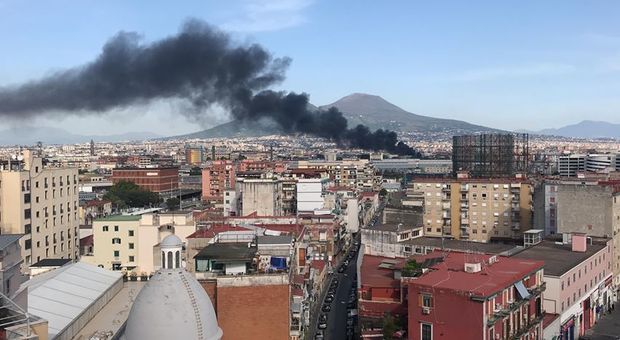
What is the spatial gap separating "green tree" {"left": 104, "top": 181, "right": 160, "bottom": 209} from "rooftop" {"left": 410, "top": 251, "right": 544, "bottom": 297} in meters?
41.8

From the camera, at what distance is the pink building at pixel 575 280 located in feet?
68.3

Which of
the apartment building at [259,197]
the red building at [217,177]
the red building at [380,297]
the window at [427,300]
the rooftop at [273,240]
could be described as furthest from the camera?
the red building at [217,177]

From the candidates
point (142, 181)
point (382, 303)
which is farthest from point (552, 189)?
point (142, 181)

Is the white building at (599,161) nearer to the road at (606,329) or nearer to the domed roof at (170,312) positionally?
the road at (606,329)

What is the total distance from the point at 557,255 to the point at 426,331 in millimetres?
9542

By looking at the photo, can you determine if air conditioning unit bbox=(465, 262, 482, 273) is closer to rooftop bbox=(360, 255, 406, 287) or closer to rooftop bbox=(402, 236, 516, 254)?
rooftop bbox=(360, 255, 406, 287)

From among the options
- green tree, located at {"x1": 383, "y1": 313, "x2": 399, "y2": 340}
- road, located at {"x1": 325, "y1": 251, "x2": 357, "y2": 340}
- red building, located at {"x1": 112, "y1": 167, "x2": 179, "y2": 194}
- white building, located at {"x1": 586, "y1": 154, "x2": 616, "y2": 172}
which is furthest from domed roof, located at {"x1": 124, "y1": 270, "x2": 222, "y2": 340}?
white building, located at {"x1": 586, "y1": 154, "x2": 616, "y2": 172}

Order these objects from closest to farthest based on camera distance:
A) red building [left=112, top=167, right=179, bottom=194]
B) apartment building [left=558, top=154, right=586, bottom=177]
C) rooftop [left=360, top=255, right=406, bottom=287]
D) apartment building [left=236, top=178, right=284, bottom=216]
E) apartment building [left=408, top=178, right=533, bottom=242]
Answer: rooftop [left=360, top=255, right=406, bottom=287], apartment building [left=408, top=178, right=533, bottom=242], apartment building [left=236, top=178, right=284, bottom=216], red building [left=112, top=167, right=179, bottom=194], apartment building [left=558, top=154, right=586, bottom=177]

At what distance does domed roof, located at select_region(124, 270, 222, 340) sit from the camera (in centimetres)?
1150

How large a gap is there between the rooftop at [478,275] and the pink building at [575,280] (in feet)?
7.03

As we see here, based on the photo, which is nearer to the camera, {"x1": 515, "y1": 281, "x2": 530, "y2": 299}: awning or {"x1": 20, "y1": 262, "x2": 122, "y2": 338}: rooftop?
{"x1": 20, "y1": 262, "x2": 122, "y2": 338}: rooftop

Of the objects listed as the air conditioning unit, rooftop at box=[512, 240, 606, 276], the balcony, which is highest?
the air conditioning unit

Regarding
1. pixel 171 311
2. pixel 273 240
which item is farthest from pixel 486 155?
pixel 171 311

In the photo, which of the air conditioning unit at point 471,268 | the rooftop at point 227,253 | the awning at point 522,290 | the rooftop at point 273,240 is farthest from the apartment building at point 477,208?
the rooftop at point 227,253
